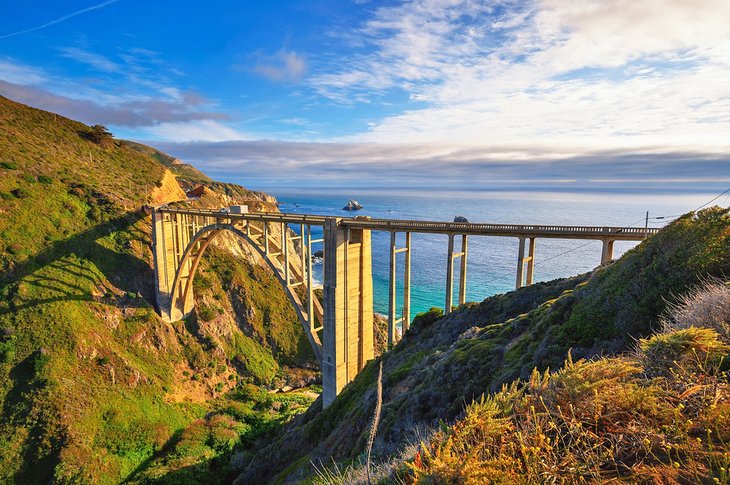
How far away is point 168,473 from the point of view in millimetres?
25109

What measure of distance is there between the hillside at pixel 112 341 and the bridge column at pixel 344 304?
41.0 ft

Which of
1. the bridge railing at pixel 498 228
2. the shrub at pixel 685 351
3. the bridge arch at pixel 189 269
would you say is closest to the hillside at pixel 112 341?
the bridge arch at pixel 189 269

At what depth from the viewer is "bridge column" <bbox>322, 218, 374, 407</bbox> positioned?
23016 mm

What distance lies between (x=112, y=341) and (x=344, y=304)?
2419cm

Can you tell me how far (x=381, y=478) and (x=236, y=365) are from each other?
38892 millimetres

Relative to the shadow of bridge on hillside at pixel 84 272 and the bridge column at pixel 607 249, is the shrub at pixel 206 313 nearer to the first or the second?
the shadow of bridge on hillside at pixel 84 272

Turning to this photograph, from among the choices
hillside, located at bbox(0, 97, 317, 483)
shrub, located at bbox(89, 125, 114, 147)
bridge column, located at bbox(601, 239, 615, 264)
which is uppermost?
shrub, located at bbox(89, 125, 114, 147)

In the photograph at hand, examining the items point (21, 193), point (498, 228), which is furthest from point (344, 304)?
point (21, 193)

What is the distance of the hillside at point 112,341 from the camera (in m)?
25.2

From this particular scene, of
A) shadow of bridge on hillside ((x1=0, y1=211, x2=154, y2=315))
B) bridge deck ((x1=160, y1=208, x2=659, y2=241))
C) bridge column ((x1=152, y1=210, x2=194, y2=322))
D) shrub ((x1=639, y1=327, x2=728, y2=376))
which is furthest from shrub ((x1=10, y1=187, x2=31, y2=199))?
shrub ((x1=639, y1=327, x2=728, y2=376))

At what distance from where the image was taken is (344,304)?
938 inches

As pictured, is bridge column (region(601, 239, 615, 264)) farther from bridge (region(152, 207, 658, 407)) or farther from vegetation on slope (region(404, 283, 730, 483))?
vegetation on slope (region(404, 283, 730, 483))

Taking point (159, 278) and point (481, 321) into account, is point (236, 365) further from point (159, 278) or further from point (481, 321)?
point (481, 321)

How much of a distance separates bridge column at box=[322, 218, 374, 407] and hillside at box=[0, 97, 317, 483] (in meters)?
12.5
